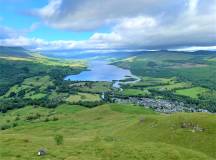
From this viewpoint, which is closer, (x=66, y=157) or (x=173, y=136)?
(x=66, y=157)

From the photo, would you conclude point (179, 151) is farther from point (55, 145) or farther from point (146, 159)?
point (55, 145)

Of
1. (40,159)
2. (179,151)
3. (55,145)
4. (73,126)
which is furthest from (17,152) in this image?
(73,126)

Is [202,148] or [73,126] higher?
[202,148]

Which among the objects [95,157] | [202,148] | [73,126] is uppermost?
[95,157]

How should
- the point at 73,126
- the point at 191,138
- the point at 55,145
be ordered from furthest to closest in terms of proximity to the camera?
the point at 73,126
the point at 191,138
the point at 55,145

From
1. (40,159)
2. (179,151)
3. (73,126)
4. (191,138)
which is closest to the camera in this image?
(40,159)

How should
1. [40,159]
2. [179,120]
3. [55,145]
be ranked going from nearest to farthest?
[40,159] < [55,145] < [179,120]

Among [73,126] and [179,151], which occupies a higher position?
[179,151]

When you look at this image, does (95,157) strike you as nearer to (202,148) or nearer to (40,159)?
(40,159)

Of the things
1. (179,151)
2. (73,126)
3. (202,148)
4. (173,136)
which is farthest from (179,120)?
(73,126)
